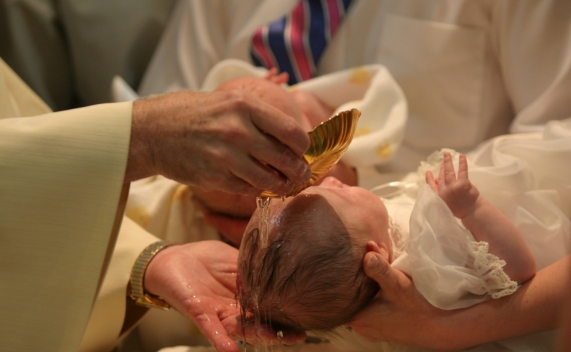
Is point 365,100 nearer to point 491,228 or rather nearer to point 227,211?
point 227,211

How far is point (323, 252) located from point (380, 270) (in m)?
0.11

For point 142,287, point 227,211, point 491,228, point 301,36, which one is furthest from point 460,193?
point 301,36

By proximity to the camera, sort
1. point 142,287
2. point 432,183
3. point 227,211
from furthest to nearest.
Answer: point 227,211 → point 142,287 → point 432,183

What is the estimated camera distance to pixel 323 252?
0.98 m

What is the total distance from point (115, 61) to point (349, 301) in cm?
151

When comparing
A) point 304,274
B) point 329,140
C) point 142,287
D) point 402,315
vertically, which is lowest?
point 142,287

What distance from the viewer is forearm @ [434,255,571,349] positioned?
1014 mm

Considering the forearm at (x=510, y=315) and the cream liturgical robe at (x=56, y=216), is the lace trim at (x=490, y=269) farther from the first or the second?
the cream liturgical robe at (x=56, y=216)

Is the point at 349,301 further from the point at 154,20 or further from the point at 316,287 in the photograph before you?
the point at 154,20

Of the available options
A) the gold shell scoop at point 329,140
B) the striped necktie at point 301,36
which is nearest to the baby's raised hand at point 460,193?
the gold shell scoop at point 329,140

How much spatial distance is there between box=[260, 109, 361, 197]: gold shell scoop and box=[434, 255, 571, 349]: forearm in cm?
38

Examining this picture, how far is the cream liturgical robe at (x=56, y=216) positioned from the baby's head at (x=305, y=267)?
28 cm

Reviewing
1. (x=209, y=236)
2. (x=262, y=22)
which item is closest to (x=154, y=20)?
(x=262, y=22)

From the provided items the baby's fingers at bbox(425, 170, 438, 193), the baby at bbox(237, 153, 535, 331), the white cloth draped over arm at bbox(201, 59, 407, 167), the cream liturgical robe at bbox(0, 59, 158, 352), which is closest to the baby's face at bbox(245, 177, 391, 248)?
the baby at bbox(237, 153, 535, 331)
